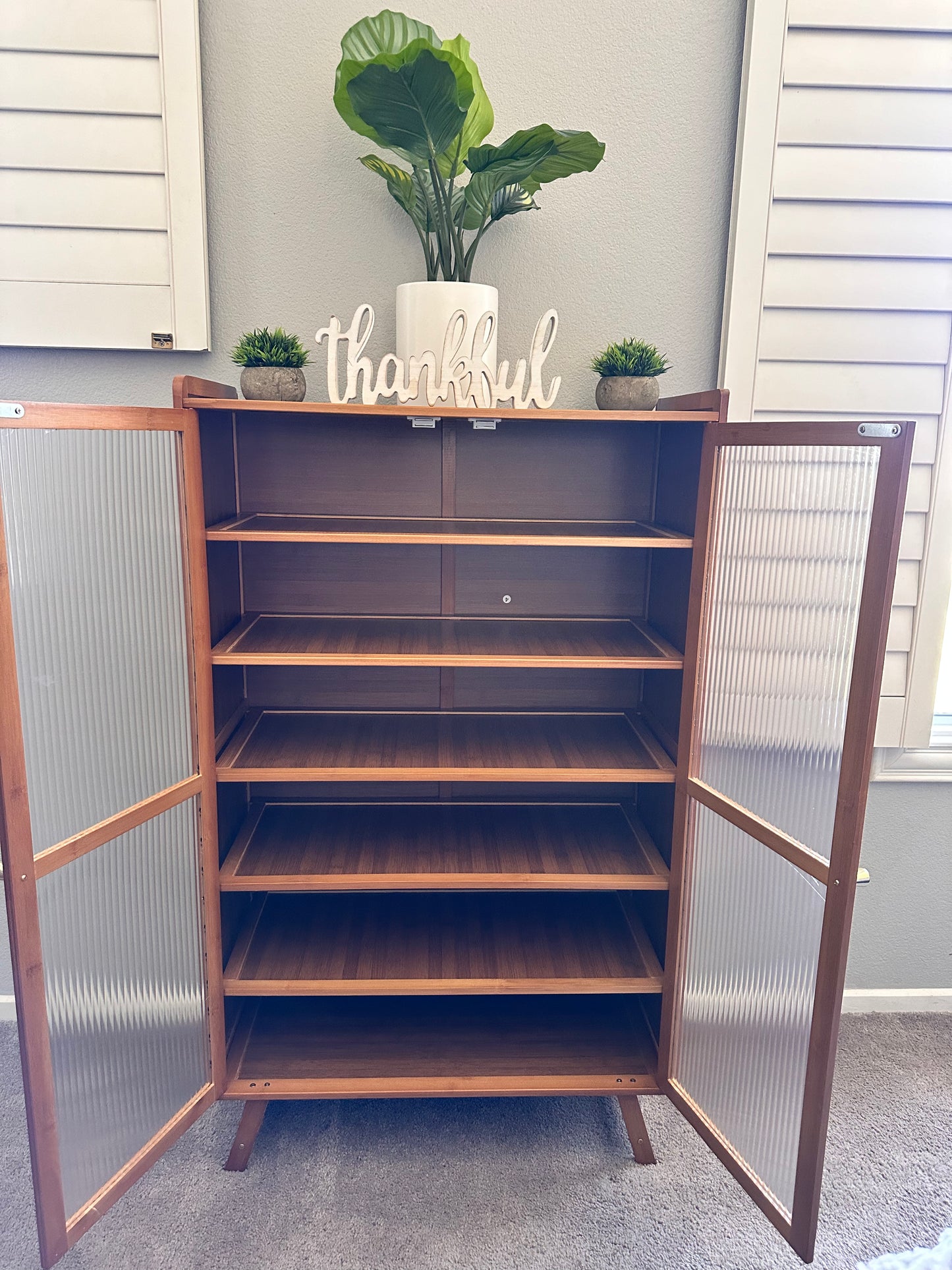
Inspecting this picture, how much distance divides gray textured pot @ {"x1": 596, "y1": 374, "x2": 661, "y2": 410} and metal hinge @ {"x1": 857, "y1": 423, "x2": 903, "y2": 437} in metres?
0.42

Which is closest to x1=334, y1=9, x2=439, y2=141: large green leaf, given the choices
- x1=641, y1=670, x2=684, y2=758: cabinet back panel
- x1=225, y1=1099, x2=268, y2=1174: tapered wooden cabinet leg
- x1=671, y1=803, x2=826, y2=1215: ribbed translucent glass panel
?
x1=641, y1=670, x2=684, y2=758: cabinet back panel

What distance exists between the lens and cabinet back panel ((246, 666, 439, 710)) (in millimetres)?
1709

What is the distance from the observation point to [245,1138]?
1445 mm

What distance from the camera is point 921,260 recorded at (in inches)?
62.5

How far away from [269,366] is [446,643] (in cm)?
56

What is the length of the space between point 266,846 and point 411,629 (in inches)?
19.7

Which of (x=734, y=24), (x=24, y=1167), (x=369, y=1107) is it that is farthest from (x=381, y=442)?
(x=24, y=1167)

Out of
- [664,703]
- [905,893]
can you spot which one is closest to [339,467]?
[664,703]

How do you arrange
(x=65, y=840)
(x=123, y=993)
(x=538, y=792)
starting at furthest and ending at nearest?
(x=538, y=792), (x=123, y=993), (x=65, y=840)

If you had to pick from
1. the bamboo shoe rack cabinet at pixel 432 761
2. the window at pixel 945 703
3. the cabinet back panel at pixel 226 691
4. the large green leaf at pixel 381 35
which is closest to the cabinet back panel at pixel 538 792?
the bamboo shoe rack cabinet at pixel 432 761

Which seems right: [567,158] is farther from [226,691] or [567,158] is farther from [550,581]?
[226,691]

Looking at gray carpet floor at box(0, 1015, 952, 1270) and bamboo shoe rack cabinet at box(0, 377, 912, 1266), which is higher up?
bamboo shoe rack cabinet at box(0, 377, 912, 1266)

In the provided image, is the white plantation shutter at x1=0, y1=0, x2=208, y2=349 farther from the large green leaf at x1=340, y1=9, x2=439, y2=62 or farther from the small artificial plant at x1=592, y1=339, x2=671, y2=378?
the small artificial plant at x1=592, y1=339, x2=671, y2=378

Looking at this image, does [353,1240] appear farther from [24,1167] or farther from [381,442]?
[381,442]
